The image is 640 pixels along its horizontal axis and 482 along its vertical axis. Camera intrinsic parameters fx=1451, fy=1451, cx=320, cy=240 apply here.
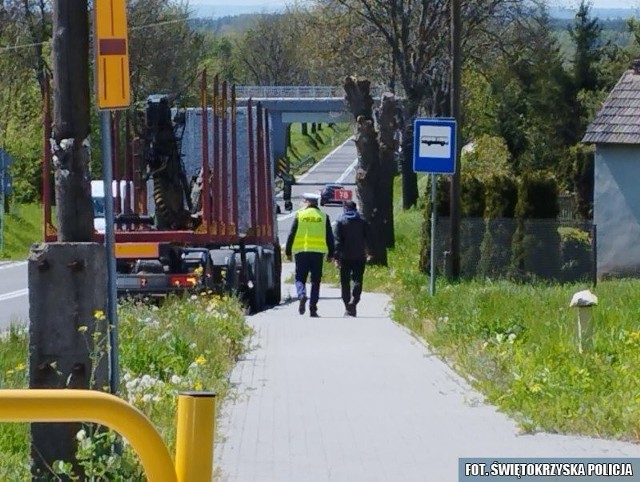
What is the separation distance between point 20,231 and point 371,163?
1864 cm

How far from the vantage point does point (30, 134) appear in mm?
52500

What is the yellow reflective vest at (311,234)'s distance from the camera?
20.5 metres

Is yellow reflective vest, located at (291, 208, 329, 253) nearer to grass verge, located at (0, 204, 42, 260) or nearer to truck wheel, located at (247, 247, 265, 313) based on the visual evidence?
truck wheel, located at (247, 247, 265, 313)

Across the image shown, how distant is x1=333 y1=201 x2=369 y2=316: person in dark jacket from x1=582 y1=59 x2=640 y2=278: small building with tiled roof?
67.4 feet

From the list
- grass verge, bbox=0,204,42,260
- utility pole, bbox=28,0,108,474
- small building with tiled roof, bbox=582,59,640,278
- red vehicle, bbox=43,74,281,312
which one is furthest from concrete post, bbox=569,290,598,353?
grass verge, bbox=0,204,42,260

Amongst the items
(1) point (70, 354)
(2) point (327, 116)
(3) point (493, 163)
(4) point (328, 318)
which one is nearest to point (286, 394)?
(1) point (70, 354)

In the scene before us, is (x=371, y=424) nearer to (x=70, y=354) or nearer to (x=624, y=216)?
(x=70, y=354)

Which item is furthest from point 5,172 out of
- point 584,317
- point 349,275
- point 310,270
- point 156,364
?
point 584,317

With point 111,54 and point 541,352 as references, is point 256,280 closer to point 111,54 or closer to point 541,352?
point 541,352

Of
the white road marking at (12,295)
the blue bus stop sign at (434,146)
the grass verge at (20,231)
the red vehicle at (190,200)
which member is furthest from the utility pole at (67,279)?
the grass verge at (20,231)

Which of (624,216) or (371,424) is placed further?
(624,216)

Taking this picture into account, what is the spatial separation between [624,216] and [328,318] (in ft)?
73.2

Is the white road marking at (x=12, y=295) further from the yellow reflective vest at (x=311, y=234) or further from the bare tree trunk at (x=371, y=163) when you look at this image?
the bare tree trunk at (x=371, y=163)

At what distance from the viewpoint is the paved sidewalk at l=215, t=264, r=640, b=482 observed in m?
8.90
